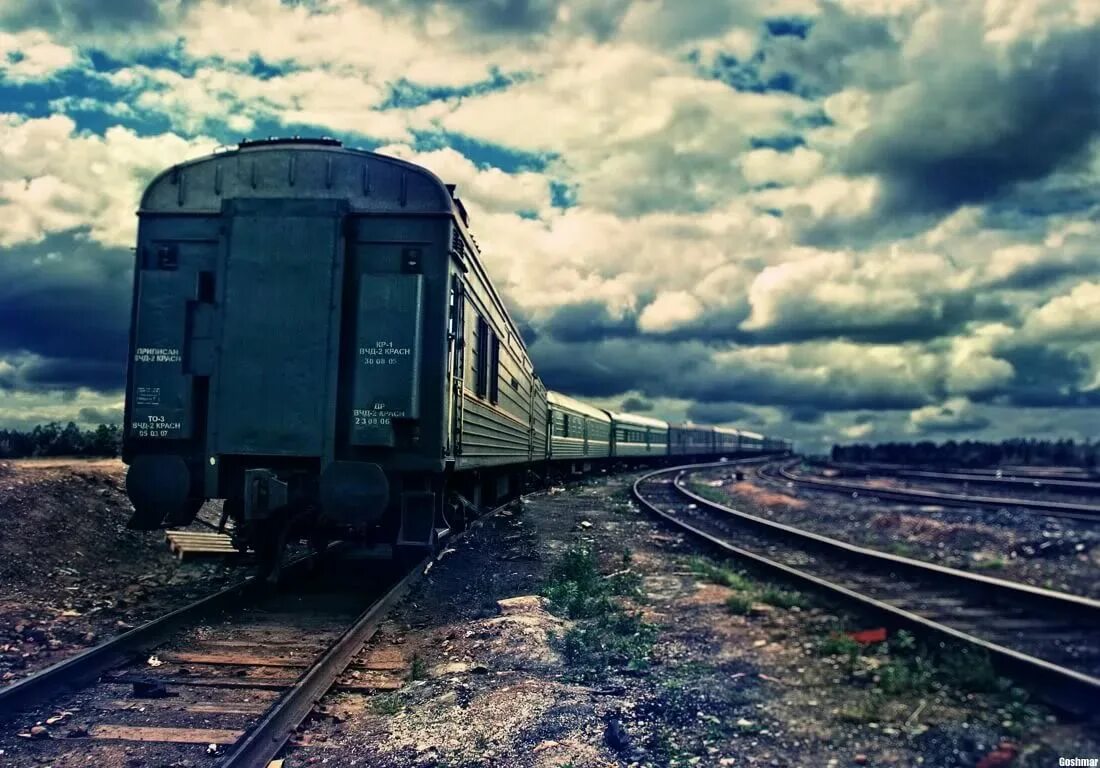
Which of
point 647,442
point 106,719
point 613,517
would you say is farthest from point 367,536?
point 647,442

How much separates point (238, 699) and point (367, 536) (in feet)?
9.82

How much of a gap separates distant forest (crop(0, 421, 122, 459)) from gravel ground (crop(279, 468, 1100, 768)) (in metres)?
14.4

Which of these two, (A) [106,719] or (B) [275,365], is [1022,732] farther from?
(B) [275,365]

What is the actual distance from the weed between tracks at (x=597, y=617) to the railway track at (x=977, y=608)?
1.81 m

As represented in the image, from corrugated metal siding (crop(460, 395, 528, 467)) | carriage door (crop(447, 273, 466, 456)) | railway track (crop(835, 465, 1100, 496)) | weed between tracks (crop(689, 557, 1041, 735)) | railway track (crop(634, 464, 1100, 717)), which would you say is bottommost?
weed between tracks (crop(689, 557, 1041, 735))

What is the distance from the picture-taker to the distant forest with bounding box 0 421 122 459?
19172 mm

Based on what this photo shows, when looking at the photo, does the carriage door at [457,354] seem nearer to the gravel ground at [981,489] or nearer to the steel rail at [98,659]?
the steel rail at [98,659]

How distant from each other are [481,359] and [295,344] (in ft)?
9.68

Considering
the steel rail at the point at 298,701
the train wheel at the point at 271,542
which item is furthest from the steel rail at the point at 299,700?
the train wheel at the point at 271,542

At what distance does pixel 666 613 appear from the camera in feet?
25.2

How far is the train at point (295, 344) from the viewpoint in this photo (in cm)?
748

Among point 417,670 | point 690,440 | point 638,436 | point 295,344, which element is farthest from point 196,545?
point 690,440

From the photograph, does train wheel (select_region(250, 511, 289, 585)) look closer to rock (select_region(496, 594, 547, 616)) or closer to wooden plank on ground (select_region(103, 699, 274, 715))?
rock (select_region(496, 594, 547, 616))

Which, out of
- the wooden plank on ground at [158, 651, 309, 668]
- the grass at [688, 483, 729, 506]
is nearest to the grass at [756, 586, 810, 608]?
the wooden plank on ground at [158, 651, 309, 668]
